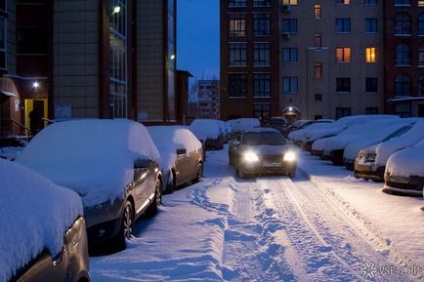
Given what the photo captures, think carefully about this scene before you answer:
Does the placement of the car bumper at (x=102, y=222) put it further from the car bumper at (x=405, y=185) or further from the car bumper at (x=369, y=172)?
the car bumper at (x=369, y=172)

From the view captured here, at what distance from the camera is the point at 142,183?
8984mm

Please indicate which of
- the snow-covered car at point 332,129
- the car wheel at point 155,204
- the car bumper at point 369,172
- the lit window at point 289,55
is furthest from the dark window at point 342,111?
the car wheel at point 155,204

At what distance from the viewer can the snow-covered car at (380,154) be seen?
14.1 m

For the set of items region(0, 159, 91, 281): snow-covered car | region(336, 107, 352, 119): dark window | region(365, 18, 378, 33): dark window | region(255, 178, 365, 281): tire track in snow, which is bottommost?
region(255, 178, 365, 281): tire track in snow

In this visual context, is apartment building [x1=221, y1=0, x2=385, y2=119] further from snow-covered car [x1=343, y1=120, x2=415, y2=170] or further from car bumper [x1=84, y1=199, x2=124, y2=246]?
car bumper [x1=84, y1=199, x2=124, y2=246]

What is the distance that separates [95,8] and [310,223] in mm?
24883

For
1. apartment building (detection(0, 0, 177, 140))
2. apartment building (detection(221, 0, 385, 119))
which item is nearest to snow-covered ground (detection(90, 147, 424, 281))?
apartment building (detection(0, 0, 177, 140))

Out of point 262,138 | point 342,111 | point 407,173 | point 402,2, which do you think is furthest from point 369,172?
point 402,2

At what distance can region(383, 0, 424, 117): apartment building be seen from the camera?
67.1m

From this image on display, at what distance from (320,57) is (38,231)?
67062 mm

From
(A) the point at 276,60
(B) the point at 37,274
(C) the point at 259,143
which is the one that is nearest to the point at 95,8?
(C) the point at 259,143

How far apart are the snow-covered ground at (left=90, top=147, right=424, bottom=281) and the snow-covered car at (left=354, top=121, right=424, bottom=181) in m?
0.81

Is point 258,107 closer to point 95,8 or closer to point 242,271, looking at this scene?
point 95,8

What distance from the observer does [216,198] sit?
12.5 m
